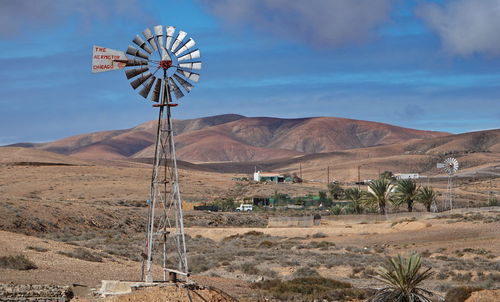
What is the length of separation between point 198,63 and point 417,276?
9.05 metres

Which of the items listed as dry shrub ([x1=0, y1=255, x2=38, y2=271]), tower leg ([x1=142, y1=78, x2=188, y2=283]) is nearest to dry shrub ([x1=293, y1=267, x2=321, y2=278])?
dry shrub ([x1=0, y1=255, x2=38, y2=271])

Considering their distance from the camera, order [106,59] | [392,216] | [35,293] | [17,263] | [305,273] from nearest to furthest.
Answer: [106,59], [35,293], [17,263], [305,273], [392,216]

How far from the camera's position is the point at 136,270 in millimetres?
32094

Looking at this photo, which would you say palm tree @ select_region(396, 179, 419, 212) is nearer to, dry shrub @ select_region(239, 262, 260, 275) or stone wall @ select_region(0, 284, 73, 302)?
dry shrub @ select_region(239, 262, 260, 275)

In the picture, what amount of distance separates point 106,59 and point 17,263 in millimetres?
10861

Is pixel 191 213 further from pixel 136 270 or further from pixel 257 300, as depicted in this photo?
pixel 257 300

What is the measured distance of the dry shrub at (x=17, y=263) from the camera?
90.4ft

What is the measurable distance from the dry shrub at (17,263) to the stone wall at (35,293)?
5683 mm

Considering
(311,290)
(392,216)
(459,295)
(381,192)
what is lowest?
(311,290)

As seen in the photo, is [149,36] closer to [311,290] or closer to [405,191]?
[311,290]

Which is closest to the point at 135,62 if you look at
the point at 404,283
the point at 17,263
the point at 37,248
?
the point at 404,283

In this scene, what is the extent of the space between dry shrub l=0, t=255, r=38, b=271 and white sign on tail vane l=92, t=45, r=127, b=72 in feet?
34.6

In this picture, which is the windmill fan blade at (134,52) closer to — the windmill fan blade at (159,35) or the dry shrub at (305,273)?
the windmill fan blade at (159,35)

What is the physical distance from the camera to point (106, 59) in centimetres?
2033
